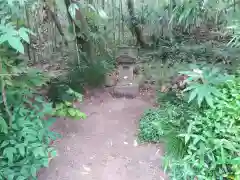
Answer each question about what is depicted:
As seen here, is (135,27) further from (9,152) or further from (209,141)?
(9,152)

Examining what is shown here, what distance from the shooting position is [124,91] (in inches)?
136

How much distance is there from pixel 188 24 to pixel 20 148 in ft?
9.41

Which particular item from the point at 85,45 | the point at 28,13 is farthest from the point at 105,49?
the point at 28,13

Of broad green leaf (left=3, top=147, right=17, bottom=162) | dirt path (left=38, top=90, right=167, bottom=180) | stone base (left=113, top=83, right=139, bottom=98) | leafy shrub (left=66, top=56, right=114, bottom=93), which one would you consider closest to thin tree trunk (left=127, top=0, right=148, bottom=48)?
leafy shrub (left=66, top=56, right=114, bottom=93)

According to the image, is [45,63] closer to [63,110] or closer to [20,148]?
[63,110]

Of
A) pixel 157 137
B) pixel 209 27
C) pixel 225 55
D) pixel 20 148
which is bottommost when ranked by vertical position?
pixel 157 137

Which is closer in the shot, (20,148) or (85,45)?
(20,148)

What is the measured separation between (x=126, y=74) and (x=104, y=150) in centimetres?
122

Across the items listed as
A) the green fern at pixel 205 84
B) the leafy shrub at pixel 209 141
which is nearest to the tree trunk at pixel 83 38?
the green fern at pixel 205 84

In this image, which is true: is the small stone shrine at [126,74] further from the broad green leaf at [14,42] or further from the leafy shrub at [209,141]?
the broad green leaf at [14,42]

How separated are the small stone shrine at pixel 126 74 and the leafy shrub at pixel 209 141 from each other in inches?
38.5

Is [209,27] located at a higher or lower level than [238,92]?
higher

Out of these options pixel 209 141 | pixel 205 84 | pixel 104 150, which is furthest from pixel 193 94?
pixel 104 150

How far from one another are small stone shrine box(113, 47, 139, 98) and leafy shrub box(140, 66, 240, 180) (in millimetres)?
977
